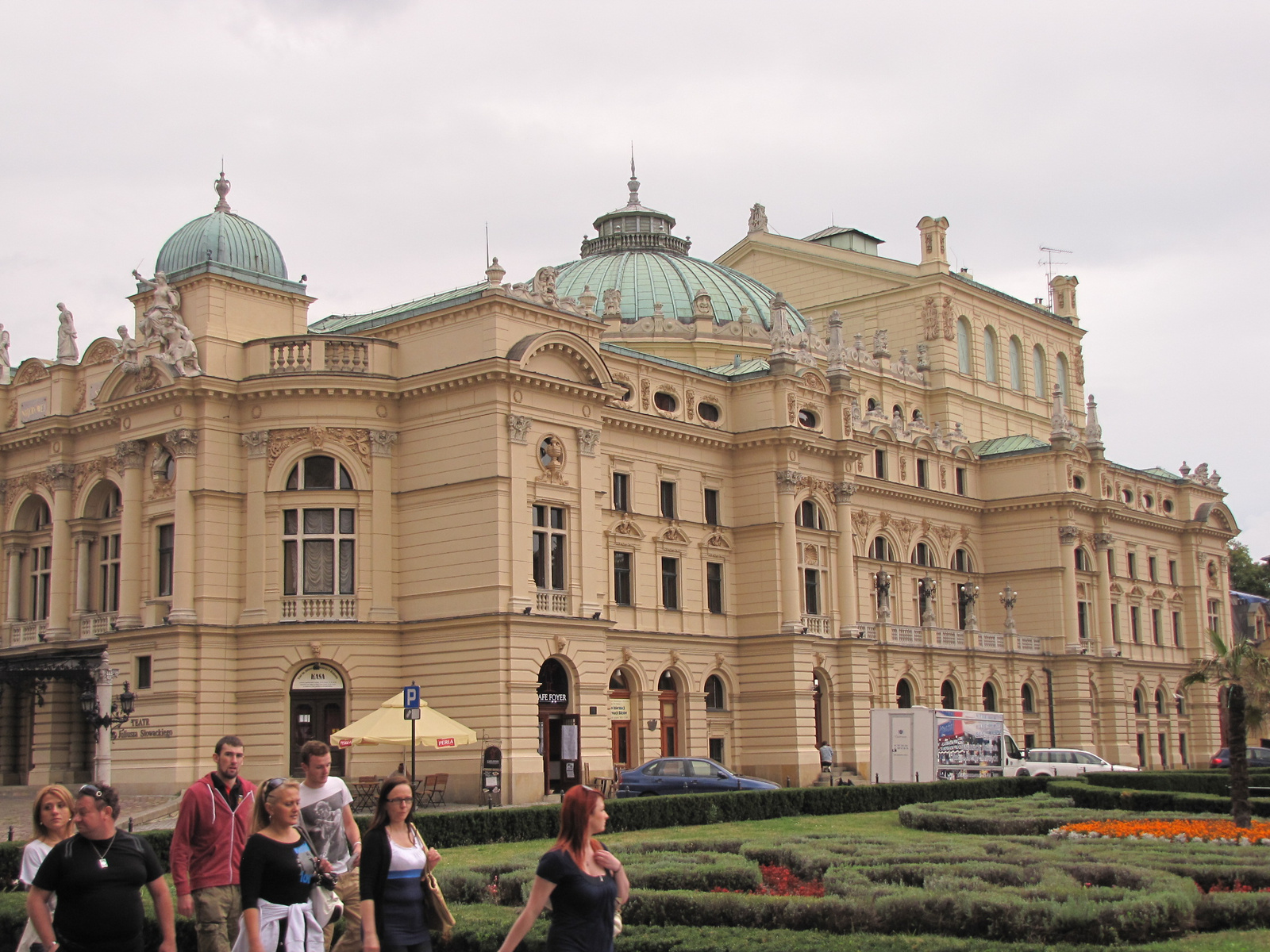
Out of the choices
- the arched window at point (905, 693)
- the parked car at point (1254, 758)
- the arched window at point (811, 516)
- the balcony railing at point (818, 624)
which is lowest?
the parked car at point (1254, 758)

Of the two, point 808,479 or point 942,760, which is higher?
point 808,479

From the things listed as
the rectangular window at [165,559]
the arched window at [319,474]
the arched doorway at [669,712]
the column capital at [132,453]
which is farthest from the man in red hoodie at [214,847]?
the arched doorway at [669,712]

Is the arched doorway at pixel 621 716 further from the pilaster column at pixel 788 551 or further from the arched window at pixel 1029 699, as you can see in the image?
the arched window at pixel 1029 699

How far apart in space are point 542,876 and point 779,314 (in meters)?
51.5

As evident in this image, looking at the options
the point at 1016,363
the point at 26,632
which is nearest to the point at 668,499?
the point at 26,632

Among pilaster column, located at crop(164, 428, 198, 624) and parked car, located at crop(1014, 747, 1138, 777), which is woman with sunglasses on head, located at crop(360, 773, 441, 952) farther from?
parked car, located at crop(1014, 747, 1138, 777)

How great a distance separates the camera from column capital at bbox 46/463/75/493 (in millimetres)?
53562

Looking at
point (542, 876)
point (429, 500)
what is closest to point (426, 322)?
point (429, 500)

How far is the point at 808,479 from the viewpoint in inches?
2381

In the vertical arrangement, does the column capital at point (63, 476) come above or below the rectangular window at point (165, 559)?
above

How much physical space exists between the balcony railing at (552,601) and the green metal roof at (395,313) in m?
9.64

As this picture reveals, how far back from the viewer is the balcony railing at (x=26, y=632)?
177 ft

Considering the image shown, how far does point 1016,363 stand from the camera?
282 feet

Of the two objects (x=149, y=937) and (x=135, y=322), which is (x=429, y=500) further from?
(x=149, y=937)
